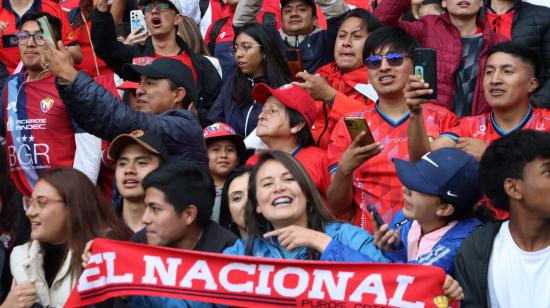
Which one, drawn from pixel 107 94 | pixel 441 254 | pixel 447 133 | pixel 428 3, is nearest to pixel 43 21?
pixel 107 94

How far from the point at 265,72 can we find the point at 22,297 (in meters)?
3.35

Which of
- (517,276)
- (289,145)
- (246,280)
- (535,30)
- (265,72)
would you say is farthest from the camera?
(265,72)

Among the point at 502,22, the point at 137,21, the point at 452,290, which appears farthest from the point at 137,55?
the point at 452,290

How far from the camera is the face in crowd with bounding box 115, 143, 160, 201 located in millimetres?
6738

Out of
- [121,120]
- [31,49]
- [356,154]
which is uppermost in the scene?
[31,49]

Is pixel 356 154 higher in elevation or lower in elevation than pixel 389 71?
lower

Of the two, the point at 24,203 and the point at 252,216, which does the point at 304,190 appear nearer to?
the point at 252,216

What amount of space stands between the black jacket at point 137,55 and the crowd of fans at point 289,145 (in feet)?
0.06

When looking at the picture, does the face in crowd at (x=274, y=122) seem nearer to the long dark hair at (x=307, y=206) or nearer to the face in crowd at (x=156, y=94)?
the face in crowd at (x=156, y=94)

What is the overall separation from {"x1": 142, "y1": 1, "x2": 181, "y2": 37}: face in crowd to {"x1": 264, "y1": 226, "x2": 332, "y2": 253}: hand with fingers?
3.97 metres

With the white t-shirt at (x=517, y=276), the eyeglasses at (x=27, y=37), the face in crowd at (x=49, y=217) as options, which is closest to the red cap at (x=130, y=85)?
the eyeglasses at (x=27, y=37)

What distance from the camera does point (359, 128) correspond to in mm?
6340

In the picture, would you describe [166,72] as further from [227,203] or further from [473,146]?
[473,146]

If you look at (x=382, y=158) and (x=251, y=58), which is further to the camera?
(x=251, y=58)
